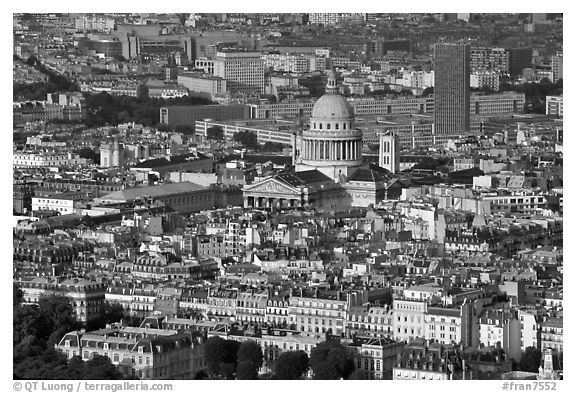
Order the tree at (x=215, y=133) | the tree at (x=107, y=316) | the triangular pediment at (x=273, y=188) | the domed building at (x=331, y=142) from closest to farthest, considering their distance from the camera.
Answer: the tree at (x=107, y=316) → the triangular pediment at (x=273, y=188) → the domed building at (x=331, y=142) → the tree at (x=215, y=133)

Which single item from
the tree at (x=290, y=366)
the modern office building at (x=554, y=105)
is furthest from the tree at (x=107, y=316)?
the modern office building at (x=554, y=105)

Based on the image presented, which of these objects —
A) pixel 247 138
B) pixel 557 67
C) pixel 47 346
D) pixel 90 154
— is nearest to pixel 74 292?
pixel 47 346

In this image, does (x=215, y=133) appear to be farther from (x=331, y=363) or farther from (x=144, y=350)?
(x=331, y=363)

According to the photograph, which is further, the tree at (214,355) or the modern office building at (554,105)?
A: the modern office building at (554,105)

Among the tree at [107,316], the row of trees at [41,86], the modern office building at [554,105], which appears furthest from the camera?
the row of trees at [41,86]

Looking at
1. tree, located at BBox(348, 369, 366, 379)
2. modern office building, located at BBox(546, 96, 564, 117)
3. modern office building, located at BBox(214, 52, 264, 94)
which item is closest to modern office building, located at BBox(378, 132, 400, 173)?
modern office building, located at BBox(546, 96, 564, 117)

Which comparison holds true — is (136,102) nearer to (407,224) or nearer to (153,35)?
(153,35)

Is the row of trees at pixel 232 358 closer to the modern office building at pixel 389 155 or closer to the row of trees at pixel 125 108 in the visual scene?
the modern office building at pixel 389 155
